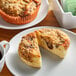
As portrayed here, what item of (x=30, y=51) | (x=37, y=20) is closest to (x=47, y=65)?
(x=30, y=51)

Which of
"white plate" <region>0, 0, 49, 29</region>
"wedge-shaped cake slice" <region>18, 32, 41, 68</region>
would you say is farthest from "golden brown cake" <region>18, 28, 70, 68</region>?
"white plate" <region>0, 0, 49, 29</region>

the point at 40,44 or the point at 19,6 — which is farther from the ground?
the point at 19,6

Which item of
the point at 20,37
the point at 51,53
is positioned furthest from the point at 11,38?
the point at 51,53

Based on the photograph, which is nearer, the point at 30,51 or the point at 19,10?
the point at 30,51

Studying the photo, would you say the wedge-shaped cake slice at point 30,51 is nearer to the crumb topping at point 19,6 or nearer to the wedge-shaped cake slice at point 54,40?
the wedge-shaped cake slice at point 54,40

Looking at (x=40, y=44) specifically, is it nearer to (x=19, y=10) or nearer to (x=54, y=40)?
(x=54, y=40)

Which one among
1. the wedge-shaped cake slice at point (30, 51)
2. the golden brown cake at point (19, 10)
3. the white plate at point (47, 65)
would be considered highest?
the golden brown cake at point (19, 10)

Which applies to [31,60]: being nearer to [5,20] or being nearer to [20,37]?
[20,37]

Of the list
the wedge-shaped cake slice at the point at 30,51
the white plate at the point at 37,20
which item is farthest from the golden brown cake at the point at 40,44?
the white plate at the point at 37,20
